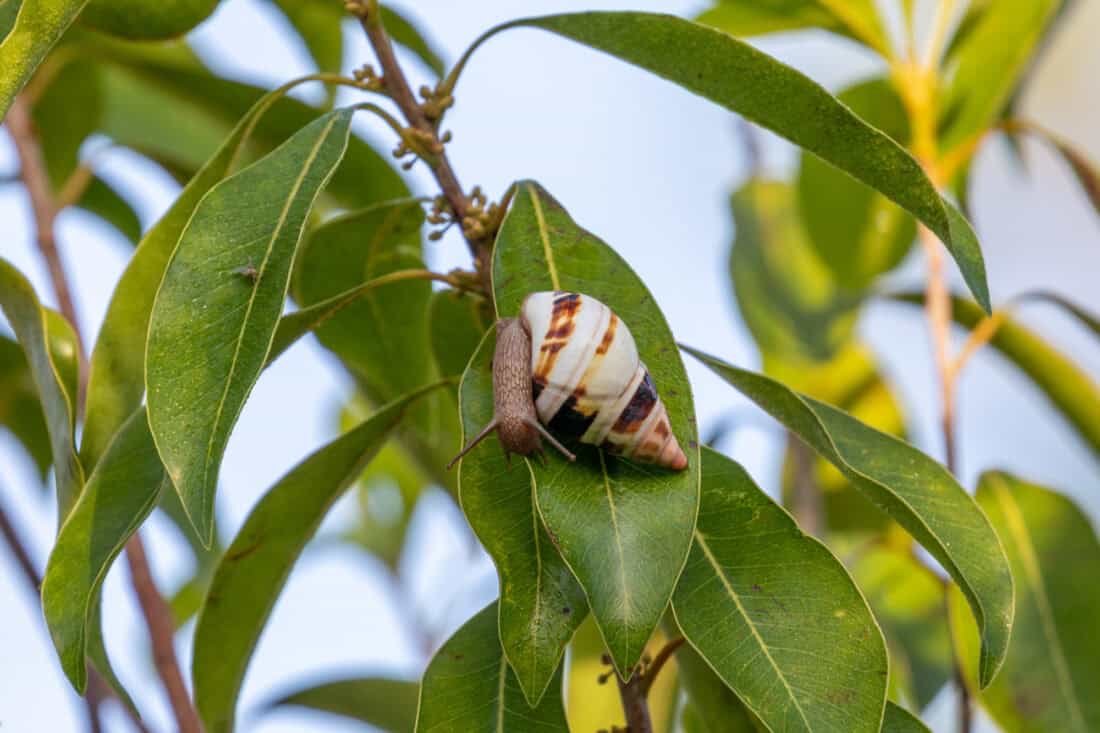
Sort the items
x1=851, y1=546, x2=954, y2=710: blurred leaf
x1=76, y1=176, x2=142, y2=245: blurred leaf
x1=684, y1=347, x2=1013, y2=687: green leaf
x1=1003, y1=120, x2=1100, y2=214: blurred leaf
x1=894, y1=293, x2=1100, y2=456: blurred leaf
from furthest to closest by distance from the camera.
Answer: x1=76, y1=176, x2=142, y2=245: blurred leaf → x1=851, y1=546, x2=954, y2=710: blurred leaf → x1=894, y1=293, x2=1100, y2=456: blurred leaf → x1=1003, y1=120, x2=1100, y2=214: blurred leaf → x1=684, y1=347, x2=1013, y2=687: green leaf

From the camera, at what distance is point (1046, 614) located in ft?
4.00

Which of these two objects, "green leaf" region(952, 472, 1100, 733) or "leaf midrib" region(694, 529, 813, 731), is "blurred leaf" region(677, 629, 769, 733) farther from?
"green leaf" region(952, 472, 1100, 733)

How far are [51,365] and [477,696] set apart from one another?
0.38 meters

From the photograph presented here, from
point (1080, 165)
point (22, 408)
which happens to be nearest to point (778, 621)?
point (1080, 165)

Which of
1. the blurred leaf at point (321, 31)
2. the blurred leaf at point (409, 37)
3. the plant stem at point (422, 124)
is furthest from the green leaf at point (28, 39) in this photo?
the blurred leaf at point (321, 31)

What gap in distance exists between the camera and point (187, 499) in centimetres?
69

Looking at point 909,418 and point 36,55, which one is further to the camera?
point 909,418

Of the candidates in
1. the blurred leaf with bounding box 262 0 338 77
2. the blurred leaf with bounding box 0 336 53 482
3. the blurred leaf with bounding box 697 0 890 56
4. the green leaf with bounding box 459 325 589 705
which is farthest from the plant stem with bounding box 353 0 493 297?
the blurred leaf with bounding box 0 336 53 482

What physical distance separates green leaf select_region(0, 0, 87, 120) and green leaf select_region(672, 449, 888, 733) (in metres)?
0.53

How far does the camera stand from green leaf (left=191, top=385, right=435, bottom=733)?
98cm

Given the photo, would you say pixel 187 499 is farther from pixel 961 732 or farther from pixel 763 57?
pixel 961 732

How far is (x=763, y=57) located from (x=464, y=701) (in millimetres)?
499

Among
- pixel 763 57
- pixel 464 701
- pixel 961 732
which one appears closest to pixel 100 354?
pixel 464 701

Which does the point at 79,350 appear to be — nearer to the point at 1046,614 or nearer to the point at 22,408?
the point at 22,408
